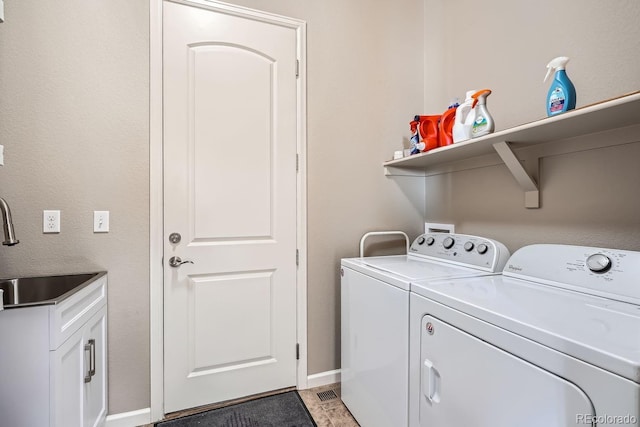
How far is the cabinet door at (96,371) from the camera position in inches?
52.4

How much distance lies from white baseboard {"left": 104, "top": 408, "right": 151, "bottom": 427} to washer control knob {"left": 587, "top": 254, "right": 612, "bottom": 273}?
2156 mm

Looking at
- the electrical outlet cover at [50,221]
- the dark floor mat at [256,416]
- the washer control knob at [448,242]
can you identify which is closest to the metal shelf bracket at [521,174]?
the washer control knob at [448,242]

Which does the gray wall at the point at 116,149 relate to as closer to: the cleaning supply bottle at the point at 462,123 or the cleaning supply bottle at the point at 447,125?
the cleaning supply bottle at the point at 447,125

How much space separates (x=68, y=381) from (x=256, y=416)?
0.95 m

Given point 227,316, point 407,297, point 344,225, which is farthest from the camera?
point 344,225

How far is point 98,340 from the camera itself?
1488mm

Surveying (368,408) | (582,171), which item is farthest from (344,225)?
(582,171)

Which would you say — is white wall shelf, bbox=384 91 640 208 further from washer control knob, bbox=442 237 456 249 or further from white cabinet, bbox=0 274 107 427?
white cabinet, bbox=0 274 107 427

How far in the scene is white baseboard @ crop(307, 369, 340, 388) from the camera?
6.58ft

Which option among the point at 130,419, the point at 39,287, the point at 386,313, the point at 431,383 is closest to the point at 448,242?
the point at 386,313

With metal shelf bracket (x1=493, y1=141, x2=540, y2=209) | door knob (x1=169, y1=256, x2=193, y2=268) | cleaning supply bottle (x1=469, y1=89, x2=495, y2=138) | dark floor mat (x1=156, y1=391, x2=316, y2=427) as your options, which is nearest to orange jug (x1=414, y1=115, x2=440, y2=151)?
cleaning supply bottle (x1=469, y1=89, x2=495, y2=138)

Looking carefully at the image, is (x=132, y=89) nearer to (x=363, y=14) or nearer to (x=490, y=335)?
(x=363, y=14)

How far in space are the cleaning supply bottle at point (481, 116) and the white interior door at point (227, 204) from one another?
102cm

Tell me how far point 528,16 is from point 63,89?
2.35 metres
